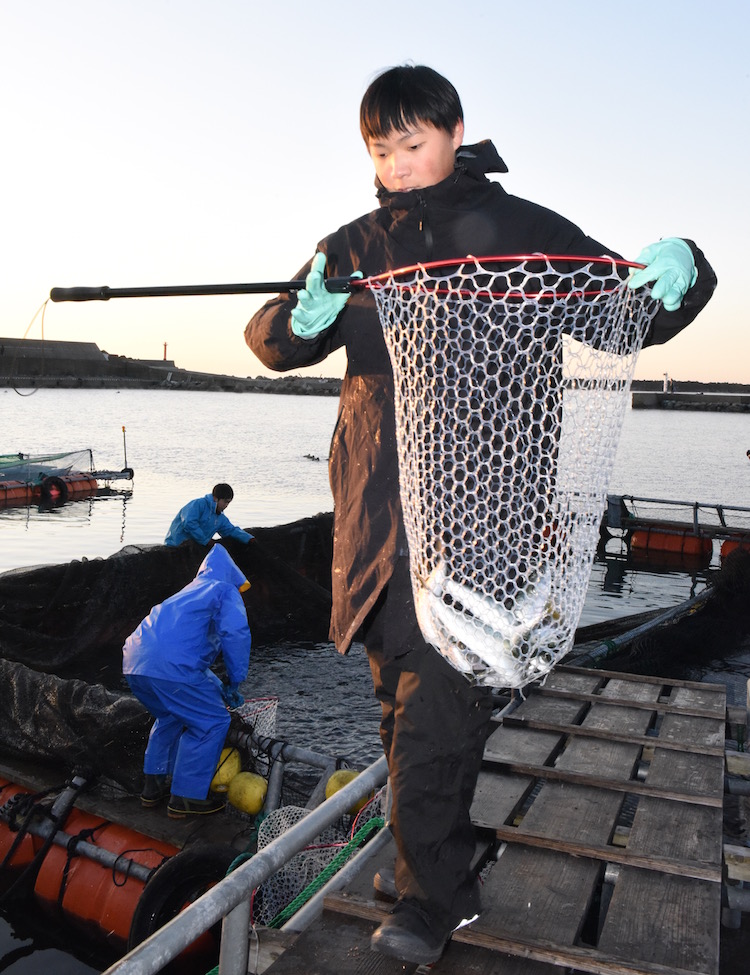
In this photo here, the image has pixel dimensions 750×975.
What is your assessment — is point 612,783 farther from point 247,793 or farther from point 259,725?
point 259,725

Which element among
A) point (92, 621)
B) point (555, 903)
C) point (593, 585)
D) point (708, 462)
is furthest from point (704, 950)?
point (708, 462)

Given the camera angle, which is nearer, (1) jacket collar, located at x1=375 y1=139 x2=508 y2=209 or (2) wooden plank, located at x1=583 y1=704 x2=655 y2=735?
(1) jacket collar, located at x1=375 y1=139 x2=508 y2=209

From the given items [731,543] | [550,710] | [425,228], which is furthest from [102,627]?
[731,543]

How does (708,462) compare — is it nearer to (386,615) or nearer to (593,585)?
(593,585)

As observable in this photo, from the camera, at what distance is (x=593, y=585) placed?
2108 centimetres

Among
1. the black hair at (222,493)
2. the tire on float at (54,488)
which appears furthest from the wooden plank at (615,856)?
the tire on float at (54,488)

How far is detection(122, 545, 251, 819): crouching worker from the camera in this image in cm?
575

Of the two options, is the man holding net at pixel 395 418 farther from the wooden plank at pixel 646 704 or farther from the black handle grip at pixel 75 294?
the wooden plank at pixel 646 704

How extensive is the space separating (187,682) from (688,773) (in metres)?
3.42

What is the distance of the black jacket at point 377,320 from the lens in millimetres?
2432

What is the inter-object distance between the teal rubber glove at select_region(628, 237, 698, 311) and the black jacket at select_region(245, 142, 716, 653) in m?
0.04

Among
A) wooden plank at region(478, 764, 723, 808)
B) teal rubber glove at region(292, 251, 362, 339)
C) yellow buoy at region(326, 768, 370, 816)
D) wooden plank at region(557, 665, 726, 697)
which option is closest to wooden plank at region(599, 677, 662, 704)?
wooden plank at region(557, 665, 726, 697)

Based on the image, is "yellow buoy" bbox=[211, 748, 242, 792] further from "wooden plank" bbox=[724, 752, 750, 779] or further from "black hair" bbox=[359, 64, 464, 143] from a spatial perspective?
"black hair" bbox=[359, 64, 464, 143]

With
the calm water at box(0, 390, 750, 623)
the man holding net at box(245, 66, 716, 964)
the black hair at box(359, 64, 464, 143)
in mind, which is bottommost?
the calm water at box(0, 390, 750, 623)
